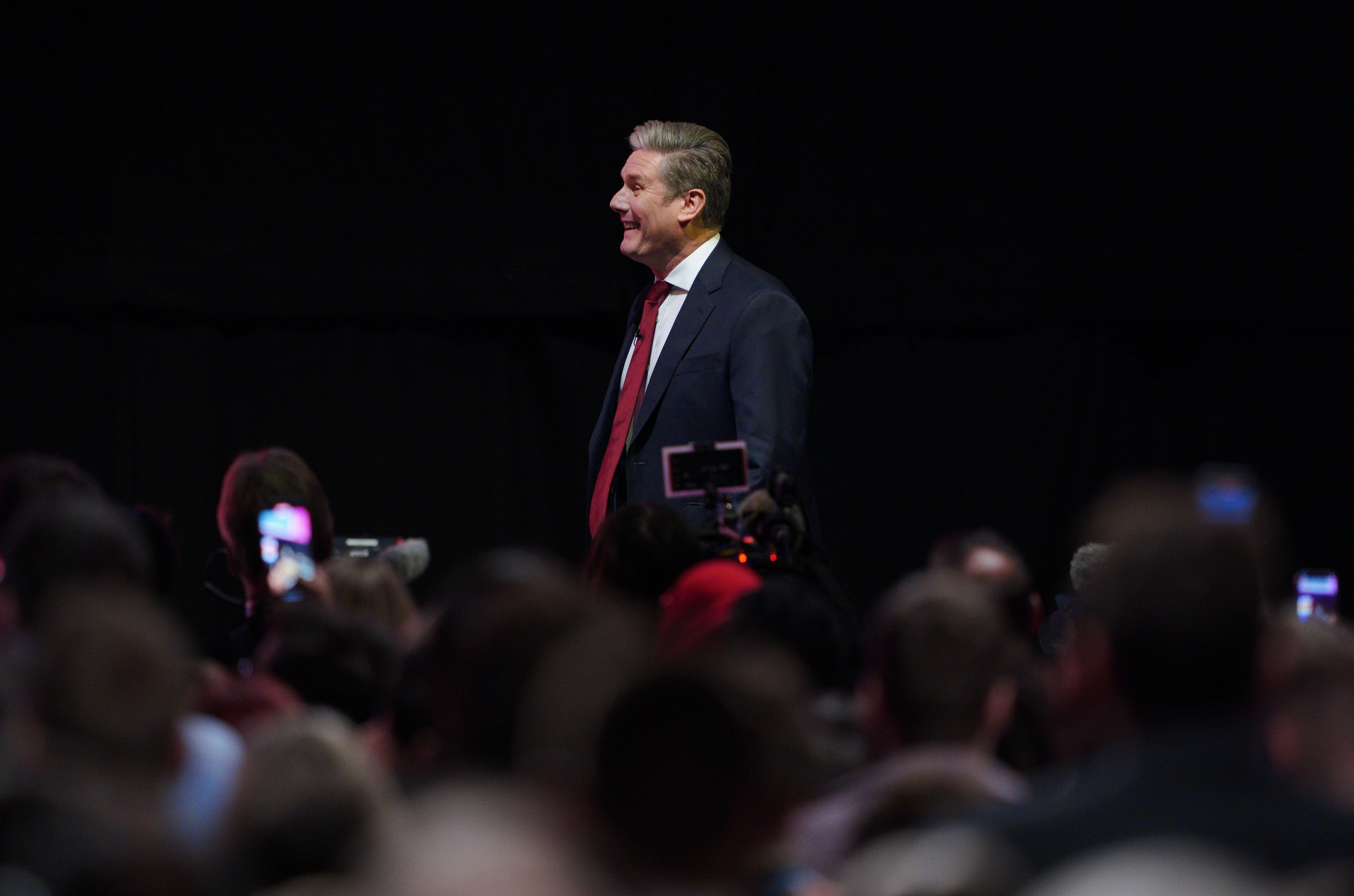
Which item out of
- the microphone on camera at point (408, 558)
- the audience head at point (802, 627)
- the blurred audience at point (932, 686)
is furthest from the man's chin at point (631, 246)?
the blurred audience at point (932, 686)

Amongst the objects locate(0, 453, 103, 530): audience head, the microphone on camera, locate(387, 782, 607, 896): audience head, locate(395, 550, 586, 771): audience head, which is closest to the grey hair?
the microphone on camera

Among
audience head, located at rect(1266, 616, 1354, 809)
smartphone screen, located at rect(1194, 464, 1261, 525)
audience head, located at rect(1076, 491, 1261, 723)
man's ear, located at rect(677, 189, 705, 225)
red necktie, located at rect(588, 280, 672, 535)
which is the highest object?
man's ear, located at rect(677, 189, 705, 225)

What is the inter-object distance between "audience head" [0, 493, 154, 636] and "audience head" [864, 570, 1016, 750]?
0.85m

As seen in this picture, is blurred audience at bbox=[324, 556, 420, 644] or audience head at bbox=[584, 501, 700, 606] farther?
blurred audience at bbox=[324, 556, 420, 644]

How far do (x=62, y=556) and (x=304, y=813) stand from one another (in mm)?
749

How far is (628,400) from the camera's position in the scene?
3715mm

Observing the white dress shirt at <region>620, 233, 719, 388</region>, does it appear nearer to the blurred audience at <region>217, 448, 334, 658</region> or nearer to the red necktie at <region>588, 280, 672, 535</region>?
the red necktie at <region>588, 280, 672, 535</region>

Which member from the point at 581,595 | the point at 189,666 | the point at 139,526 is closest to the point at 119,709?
the point at 189,666

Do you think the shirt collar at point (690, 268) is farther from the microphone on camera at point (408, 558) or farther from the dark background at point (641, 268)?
the dark background at point (641, 268)

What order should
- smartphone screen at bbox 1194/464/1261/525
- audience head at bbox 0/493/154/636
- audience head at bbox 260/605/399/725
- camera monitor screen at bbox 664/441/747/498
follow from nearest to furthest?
audience head at bbox 0/493/154/636 < audience head at bbox 260/605/399/725 < camera monitor screen at bbox 664/441/747/498 < smartphone screen at bbox 1194/464/1261/525

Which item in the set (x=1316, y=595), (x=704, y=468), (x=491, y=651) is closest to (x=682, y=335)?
(x=704, y=468)

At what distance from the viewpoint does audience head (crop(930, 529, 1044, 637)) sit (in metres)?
3.30

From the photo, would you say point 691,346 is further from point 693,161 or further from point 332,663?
point 332,663

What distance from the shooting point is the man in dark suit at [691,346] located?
351 centimetres
